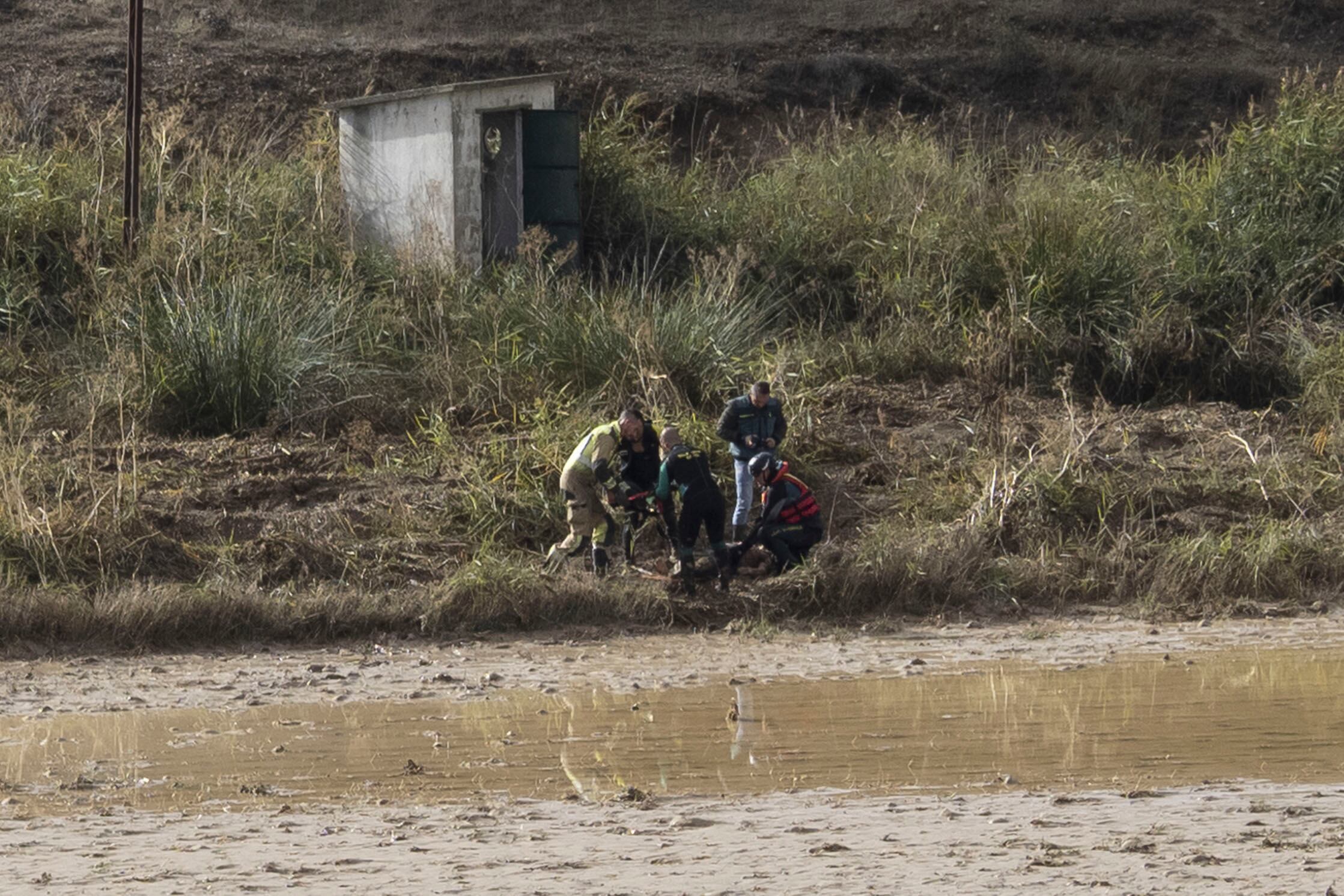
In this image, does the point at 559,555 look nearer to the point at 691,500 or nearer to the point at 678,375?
the point at 691,500

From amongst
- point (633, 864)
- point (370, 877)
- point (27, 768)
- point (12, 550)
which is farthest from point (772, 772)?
point (12, 550)

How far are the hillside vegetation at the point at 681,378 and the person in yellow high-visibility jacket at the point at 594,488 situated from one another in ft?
1.55

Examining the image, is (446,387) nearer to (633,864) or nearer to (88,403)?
(88,403)

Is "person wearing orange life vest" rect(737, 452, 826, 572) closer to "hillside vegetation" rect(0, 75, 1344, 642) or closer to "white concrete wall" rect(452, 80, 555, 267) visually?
"hillside vegetation" rect(0, 75, 1344, 642)

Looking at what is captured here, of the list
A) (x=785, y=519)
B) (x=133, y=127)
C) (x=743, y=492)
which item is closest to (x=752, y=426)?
(x=743, y=492)

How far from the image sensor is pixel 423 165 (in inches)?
644

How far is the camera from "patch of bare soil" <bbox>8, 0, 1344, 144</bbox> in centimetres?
2333

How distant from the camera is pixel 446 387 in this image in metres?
14.2

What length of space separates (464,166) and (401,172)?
2.63 feet

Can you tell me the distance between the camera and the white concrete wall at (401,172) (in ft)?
52.6

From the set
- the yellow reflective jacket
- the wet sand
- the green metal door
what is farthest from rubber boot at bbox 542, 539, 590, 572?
the green metal door

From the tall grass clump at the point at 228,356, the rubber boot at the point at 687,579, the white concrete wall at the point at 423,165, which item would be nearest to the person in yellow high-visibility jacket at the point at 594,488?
the rubber boot at the point at 687,579

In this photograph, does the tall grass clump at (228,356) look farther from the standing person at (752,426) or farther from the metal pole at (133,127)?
the standing person at (752,426)

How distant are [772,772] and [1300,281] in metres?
10.6
